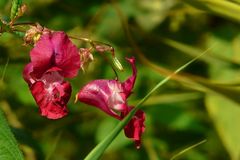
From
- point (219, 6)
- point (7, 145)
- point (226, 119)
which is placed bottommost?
point (226, 119)

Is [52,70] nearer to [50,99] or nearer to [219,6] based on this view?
[50,99]

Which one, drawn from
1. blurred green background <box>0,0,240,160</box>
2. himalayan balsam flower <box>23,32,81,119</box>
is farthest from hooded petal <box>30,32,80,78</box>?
blurred green background <box>0,0,240,160</box>

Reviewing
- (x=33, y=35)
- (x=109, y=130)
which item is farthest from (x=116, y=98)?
(x=109, y=130)

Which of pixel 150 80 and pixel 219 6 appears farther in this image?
pixel 150 80

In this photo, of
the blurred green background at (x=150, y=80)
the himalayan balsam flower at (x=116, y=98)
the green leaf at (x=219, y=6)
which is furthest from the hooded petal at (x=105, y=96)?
the blurred green background at (x=150, y=80)

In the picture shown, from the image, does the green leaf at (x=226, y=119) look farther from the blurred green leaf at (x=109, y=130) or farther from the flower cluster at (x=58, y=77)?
the flower cluster at (x=58, y=77)

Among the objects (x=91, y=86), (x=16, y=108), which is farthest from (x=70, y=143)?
(x=91, y=86)
